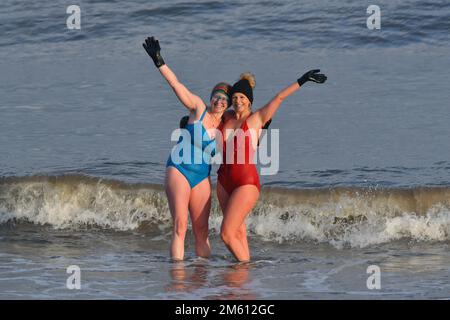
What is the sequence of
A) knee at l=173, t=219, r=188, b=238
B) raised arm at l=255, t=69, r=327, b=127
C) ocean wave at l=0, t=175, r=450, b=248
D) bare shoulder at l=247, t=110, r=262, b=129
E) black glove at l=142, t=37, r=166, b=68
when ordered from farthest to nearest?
ocean wave at l=0, t=175, r=450, b=248 < knee at l=173, t=219, r=188, b=238 < bare shoulder at l=247, t=110, r=262, b=129 < black glove at l=142, t=37, r=166, b=68 < raised arm at l=255, t=69, r=327, b=127

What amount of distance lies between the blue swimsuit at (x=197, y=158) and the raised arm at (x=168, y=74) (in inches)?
5.6

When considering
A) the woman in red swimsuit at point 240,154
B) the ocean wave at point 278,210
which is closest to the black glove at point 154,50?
the woman in red swimsuit at point 240,154

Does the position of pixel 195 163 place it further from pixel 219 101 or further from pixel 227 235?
pixel 227 235

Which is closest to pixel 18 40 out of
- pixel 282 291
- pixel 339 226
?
pixel 339 226

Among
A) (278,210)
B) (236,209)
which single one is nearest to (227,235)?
(236,209)

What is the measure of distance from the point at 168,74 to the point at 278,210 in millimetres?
3410

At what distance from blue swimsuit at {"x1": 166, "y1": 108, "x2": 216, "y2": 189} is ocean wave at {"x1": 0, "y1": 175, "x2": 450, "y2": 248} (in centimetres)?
228

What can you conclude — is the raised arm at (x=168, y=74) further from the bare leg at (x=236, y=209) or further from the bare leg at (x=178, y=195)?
the bare leg at (x=236, y=209)

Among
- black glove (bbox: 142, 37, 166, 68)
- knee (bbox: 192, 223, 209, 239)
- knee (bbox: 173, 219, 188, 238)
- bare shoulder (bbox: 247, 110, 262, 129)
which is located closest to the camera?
black glove (bbox: 142, 37, 166, 68)

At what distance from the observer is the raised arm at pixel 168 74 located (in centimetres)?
941

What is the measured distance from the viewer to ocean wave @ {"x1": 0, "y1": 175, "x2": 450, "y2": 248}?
11695mm

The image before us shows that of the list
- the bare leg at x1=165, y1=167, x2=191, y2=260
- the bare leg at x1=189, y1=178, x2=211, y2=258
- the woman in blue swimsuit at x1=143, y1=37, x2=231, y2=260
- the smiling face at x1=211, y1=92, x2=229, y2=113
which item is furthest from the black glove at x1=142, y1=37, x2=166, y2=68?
the bare leg at x1=189, y1=178, x2=211, y2=258

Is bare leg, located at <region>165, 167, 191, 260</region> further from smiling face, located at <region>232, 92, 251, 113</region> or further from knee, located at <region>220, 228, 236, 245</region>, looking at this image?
smiling face, located at <region>232, 92, 251, 113</region>
